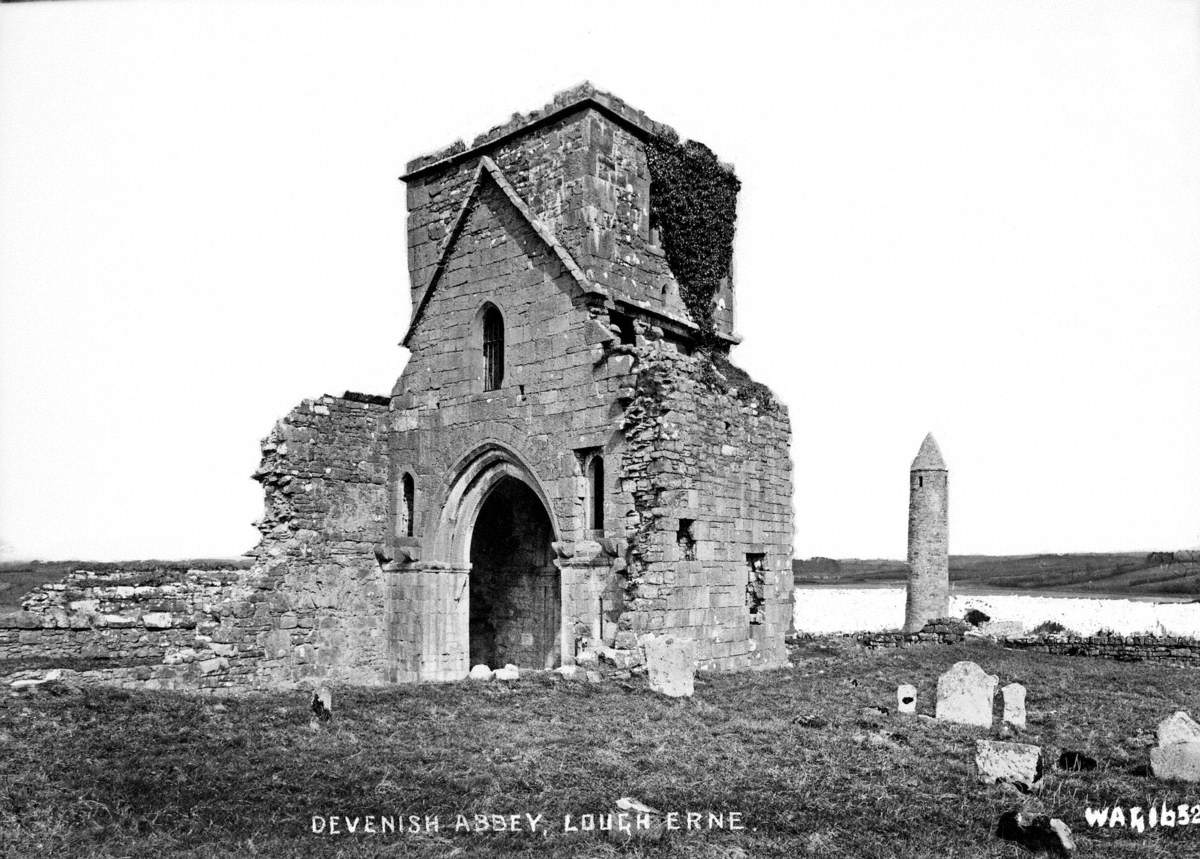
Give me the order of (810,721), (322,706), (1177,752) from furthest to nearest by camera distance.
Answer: (810,721)
(322,706)
(1177,752)

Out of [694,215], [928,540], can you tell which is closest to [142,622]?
[694,215]

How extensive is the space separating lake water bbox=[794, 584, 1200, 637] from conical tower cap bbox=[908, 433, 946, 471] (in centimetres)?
584

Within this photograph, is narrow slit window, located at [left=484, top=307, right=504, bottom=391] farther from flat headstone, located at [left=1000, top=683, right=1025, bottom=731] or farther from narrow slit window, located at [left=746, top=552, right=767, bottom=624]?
flat headstone, located at [left=1000, top=683, right=1025, bottom=731]

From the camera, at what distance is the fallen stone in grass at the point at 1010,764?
324 inches

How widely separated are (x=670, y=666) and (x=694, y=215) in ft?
28.5

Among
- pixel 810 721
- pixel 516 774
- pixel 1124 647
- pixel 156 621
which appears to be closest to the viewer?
pixel 516 774

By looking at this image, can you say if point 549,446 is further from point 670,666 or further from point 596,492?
point 670,666

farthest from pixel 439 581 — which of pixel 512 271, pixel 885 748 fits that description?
pixel 885 748

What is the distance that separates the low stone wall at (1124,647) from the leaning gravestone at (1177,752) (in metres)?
12.7

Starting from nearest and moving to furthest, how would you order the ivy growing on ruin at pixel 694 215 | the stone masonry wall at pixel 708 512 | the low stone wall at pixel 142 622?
the stone masonry wall at pixel 708 512 < the low stone wall at pixel 142 622 < the ivy growing on ruin at pixel 694 215

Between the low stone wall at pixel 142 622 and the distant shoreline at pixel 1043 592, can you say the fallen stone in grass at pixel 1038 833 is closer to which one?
the low stone wall at pixel 142 622

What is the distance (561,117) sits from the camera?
15938 mm

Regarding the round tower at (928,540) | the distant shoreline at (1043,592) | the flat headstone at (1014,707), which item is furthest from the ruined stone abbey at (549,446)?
the distant shoreline at (1043,592)

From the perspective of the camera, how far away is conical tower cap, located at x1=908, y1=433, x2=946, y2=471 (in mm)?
33056
